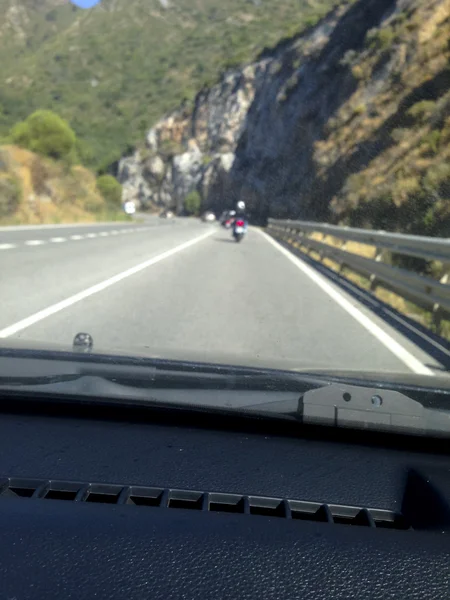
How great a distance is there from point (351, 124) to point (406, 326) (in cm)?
4054

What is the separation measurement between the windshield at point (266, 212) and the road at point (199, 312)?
5 cm

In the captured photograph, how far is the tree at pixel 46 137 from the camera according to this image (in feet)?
212

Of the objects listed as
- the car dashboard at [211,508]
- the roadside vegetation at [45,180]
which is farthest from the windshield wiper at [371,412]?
the roadside vegetation at [45,180]

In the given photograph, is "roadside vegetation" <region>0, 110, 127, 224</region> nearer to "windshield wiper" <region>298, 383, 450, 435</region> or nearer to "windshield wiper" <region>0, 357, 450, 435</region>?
"windshield wiper" <region>0, 357, 450, 435</region>

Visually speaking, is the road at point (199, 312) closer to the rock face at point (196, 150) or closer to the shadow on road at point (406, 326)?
the shadow on road at point (406, 326)

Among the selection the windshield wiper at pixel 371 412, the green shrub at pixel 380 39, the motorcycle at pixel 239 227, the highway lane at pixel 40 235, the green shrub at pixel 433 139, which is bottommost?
the highway lane at pixel 40 235

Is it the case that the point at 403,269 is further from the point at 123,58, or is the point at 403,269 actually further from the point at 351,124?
the point at 123,58

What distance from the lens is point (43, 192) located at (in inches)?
2148

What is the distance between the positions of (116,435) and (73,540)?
104 centimetres

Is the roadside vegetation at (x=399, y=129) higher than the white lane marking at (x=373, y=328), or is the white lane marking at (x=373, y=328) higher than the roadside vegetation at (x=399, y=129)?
the roadside vegetation at (x=399, y=129)

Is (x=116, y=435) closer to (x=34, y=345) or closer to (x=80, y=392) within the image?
(x=80, y=392)

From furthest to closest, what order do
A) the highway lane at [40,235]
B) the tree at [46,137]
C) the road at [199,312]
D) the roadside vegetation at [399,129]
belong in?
the tree at [46,137]
the roadside vegetation at [399,129]
the highway lane at [40,235]
the road at [199,312]

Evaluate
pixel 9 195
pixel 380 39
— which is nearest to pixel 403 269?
pixel 9 195

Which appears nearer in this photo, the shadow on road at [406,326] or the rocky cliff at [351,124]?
the shadow on road at [406,326]
